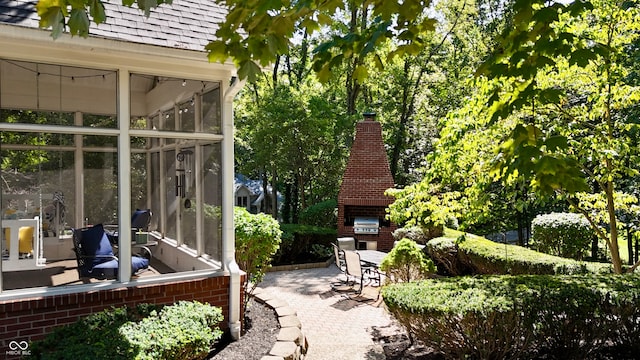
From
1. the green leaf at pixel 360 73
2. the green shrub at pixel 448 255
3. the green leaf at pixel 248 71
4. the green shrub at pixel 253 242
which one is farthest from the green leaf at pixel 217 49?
the green shrub at pixel 448 255

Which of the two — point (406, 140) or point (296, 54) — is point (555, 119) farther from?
point (296, 54)

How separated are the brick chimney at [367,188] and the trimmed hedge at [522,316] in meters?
8.35

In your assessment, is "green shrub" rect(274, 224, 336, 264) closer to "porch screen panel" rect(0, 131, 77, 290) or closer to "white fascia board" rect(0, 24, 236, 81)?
"porch screen panel" rect(0, 131, 77, 290)

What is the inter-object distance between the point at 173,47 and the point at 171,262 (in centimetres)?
282

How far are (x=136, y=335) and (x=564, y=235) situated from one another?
9267 mm

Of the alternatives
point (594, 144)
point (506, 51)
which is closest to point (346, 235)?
point (594, 144)

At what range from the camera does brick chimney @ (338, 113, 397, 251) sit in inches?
523

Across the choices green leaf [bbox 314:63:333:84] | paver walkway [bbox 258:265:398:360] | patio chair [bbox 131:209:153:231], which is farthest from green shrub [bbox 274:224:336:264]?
green leaf [bbox 314:63:333:84]

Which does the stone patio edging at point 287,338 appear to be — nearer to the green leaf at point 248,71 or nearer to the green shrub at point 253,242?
the green shrub at point 253,242

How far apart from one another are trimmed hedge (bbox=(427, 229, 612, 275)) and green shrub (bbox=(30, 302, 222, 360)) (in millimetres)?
3374

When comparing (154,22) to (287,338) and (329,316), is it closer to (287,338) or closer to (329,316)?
(287,338)

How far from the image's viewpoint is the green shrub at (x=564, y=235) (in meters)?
9.57

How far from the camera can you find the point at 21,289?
13.8 feet

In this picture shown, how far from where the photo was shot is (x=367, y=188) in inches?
529
